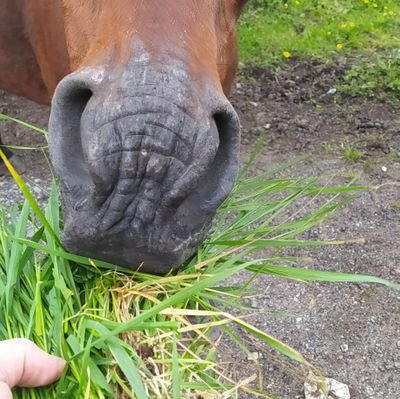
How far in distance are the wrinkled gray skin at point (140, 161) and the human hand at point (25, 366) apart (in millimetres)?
248

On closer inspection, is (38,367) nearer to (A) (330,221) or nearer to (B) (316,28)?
(A) (330,221)

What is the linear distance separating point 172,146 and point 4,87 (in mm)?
2349

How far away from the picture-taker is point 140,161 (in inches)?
54.9

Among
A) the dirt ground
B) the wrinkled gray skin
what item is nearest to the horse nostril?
the wrinkled gray skin

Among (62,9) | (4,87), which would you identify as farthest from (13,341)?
(4,87)

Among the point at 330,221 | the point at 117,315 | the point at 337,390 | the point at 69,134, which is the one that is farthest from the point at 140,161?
the point at 330,221

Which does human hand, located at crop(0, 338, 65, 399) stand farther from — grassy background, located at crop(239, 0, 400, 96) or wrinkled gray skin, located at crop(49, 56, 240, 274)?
grassy background, located at crop(239, 0, 400, 96)

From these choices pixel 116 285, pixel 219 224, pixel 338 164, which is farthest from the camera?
pixel 338 164

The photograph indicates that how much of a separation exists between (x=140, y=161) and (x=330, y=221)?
2.61 meters

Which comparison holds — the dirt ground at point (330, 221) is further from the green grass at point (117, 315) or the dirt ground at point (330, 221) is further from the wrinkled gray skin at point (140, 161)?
the wrinkled gray skin at point (140, 161)

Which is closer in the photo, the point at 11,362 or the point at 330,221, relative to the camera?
the point at 11,362

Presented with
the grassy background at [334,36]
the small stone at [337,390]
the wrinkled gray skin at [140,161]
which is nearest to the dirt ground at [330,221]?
the small stone at [337,390]

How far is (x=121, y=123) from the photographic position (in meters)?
1.41

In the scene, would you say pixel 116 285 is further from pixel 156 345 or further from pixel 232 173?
pixel 232 173
